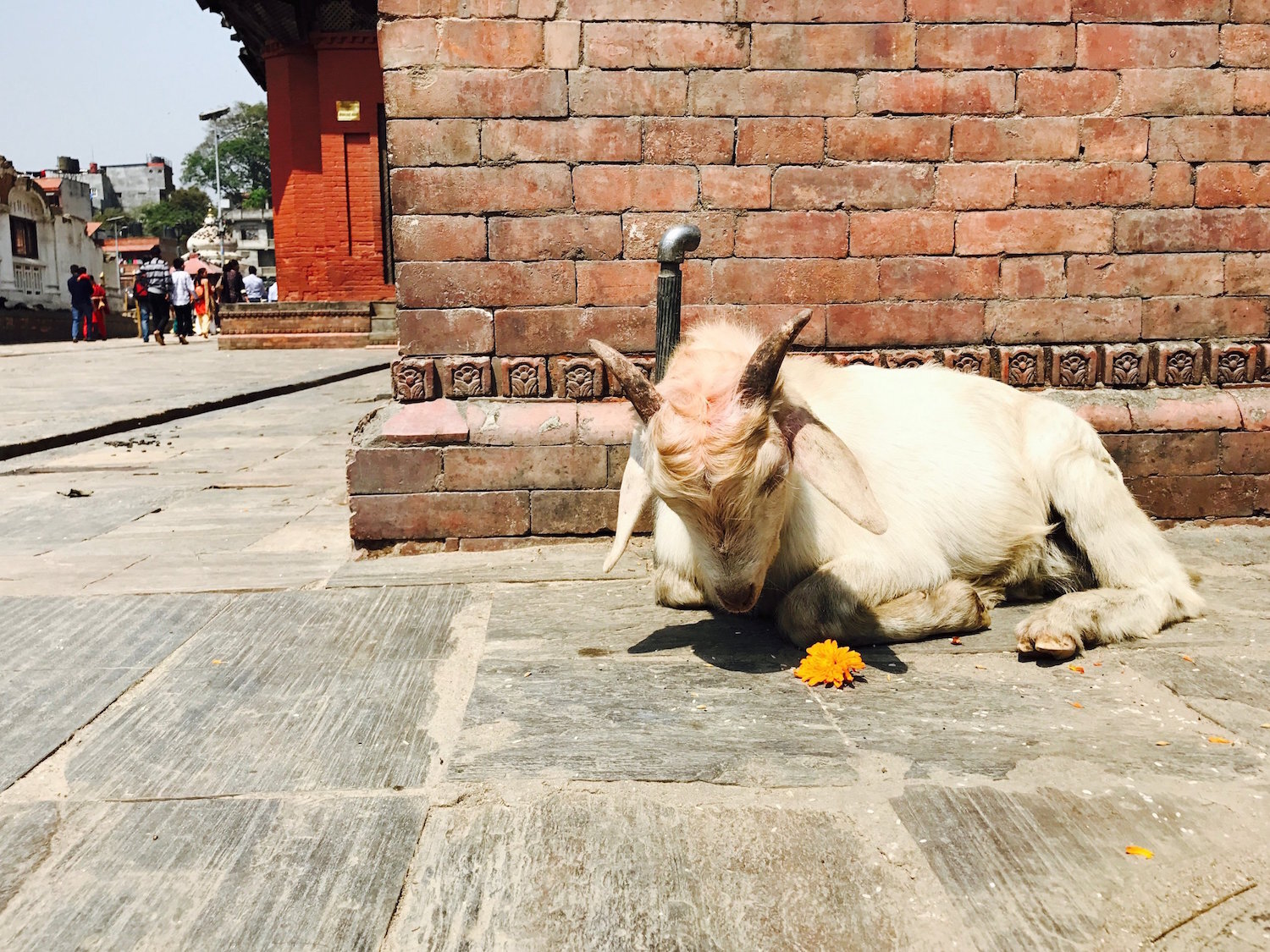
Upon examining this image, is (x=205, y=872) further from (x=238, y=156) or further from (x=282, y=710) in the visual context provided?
(x=238, y=156)

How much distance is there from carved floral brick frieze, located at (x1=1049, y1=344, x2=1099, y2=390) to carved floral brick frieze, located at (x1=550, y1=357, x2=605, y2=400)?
2.40 metres

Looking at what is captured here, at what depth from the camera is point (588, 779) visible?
8.30 feet

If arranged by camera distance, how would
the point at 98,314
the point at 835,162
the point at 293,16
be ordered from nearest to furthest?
the point at 835,162 < the point at 293,16 < the point at 98,314

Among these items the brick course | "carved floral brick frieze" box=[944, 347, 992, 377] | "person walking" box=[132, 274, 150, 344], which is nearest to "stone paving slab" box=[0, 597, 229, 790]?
the brick course

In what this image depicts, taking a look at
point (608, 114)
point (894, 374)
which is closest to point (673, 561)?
point (894, 374)

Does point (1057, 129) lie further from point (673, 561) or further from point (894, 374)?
point (673, 561)

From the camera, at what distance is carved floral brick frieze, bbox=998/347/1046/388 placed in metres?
5.20

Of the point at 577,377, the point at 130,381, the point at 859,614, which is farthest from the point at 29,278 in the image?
the point at 859,614

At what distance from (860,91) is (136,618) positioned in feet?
13.6

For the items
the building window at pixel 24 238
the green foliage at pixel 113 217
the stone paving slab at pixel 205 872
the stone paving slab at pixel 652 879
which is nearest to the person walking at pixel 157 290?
the building window at pixel 24 238

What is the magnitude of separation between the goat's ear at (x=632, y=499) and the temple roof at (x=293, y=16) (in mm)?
19817

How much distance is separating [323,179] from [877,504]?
2212 centimetres

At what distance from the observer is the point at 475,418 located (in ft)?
16.5

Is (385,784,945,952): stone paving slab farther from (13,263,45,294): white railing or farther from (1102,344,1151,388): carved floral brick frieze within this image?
(13,263,45,294): white railing
